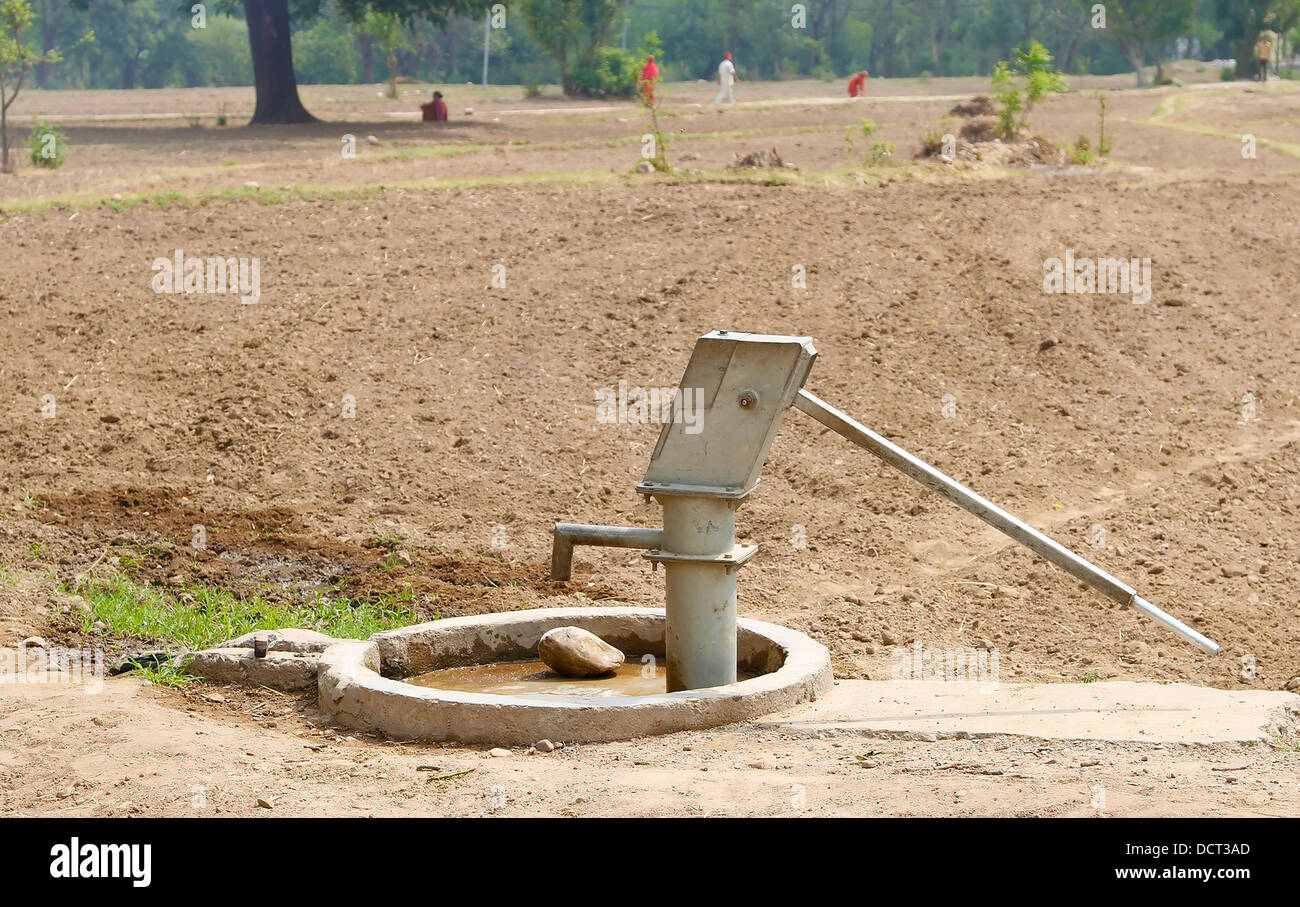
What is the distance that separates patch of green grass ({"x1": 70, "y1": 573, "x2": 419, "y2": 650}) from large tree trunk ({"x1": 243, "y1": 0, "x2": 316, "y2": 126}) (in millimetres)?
21943

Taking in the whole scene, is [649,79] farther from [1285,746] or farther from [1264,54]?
[1264,54]

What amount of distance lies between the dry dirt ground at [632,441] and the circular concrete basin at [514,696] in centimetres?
14

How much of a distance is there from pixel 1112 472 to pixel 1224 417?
4.51ft

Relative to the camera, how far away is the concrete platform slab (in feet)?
15.1

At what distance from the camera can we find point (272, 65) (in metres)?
27.7

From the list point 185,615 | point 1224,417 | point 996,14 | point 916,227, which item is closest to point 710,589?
point 185,615

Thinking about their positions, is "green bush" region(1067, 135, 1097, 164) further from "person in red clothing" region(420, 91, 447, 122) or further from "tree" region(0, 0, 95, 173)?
"person in red clothing" region(420, 91, 447, 122)

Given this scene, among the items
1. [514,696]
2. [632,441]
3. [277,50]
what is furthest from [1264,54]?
[514,696]

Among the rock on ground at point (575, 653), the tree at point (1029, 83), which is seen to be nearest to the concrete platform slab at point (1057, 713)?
the rock on ground at point (575, 653)

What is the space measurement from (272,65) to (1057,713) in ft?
84.1

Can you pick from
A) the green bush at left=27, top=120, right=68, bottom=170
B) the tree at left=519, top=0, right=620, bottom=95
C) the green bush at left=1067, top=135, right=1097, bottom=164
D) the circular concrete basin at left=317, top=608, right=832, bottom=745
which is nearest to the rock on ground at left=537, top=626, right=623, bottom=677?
the circular concrete basin at left=317, top=608, right=832, bottom=745

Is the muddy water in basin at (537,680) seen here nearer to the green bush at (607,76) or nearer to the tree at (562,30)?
the green bush at (607,76)

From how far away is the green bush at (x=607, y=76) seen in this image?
41.2 m

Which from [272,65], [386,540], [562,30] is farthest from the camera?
[562,30]
